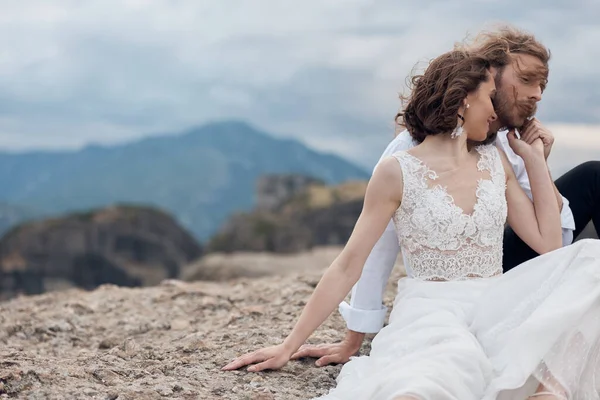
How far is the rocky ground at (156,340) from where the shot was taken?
377cm

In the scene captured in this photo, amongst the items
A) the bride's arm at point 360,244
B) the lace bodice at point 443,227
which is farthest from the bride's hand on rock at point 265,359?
the lace bodice at point 443,227

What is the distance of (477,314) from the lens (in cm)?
357

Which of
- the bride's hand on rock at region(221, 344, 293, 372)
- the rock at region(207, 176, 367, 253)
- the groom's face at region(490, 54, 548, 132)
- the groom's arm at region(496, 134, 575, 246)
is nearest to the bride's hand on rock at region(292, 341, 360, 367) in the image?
the bride's hand on rock at region(221, 344, 293, 372)

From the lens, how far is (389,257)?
4.20m

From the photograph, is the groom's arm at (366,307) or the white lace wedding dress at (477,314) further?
the groom's arm at (366,307)

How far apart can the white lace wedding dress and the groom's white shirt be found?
279 millimetres

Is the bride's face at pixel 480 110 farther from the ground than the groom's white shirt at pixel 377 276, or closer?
farther from the ground

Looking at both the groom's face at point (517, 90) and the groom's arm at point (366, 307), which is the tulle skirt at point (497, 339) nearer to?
the groom's arm at point (366, 307)

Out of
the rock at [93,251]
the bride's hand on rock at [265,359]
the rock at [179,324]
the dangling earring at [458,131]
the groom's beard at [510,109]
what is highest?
the groom's beard at [510,109]

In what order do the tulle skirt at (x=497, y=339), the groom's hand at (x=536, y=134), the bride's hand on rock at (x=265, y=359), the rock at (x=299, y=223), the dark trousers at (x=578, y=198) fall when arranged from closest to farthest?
the tulle skirt at (x=497, y=339), the bride's hand on rock at (x=265, y=359), the groom's hand at (x=536, y=134), the dark trousers at (x=578, y=198), the rock at (x=299, y=223)

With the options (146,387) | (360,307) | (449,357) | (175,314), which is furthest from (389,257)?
(175,314)

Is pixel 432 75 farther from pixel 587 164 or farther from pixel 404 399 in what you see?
pixel 404 399

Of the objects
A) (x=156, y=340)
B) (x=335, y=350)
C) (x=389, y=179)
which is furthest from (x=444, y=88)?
(x=156, y=340)

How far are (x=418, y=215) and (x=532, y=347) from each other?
82 centimetres
